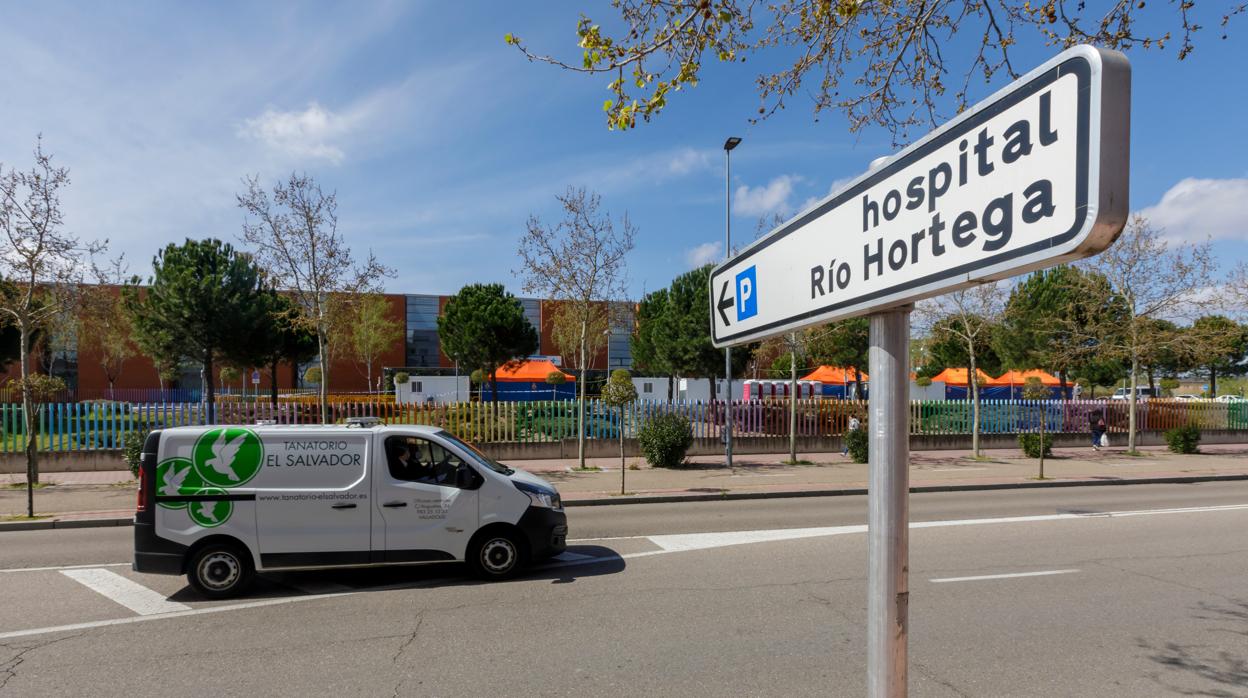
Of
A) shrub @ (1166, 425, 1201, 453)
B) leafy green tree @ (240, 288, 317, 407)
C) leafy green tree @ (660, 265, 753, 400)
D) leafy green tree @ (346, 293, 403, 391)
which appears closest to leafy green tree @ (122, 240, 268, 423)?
leafy green tree @ (240, 288, 317, 407)

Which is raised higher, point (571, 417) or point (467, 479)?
point (467, 479)

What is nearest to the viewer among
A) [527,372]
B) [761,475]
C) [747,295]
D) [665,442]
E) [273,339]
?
[747,295]

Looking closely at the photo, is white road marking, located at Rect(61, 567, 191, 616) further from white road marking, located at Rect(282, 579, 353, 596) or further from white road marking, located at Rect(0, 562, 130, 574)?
white road marking, located at Rect(282, 579, 353, 596)

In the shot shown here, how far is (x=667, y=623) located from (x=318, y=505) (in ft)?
13.3

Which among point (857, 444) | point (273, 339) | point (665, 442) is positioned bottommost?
point (857, 444)

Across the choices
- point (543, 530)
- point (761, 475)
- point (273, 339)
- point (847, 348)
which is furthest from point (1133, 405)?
point (273, 339)

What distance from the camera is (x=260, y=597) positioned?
7.23m

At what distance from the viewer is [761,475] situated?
17.7m

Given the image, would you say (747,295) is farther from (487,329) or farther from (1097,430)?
(487,329)

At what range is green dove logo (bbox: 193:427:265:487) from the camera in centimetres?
730

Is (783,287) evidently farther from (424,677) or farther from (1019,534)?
(1019,534)

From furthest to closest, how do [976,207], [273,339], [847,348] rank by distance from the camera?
[847,348] < [273,339] < [976,207]

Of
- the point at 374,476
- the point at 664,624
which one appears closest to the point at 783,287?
the point at 664,624

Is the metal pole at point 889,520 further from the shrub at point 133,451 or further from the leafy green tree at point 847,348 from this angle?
the leafy green tree at point 847,348
